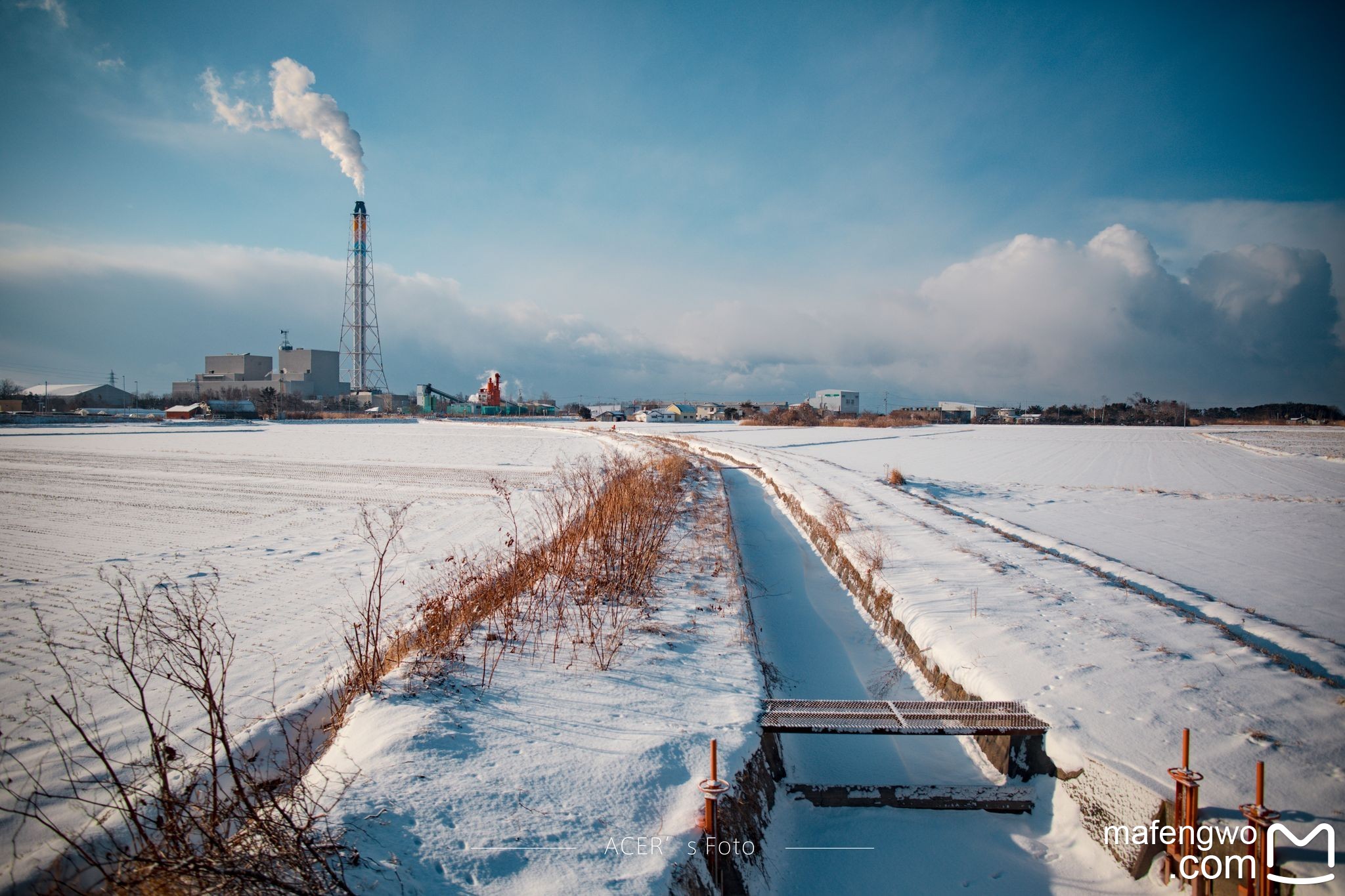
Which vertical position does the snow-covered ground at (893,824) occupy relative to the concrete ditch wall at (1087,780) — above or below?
below

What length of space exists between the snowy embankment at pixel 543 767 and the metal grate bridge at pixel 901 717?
0.30 metres

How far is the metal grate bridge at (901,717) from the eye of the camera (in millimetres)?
4117

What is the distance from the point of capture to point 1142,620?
629 centimetres

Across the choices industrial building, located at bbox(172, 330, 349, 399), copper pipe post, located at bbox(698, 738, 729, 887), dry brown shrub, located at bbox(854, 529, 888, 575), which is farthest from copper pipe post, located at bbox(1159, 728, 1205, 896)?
industrial building, located at bbox(172, 330, 349, 399)

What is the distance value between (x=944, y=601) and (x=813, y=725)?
11.7 feet

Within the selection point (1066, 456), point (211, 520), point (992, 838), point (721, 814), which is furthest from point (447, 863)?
point (1066, 456)

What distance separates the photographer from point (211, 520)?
12188 millimetres

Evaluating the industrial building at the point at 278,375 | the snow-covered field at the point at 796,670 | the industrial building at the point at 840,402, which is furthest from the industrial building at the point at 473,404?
the snow-covered field at the point at 796,670

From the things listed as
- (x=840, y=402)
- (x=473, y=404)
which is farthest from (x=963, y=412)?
(x=473, y=404)

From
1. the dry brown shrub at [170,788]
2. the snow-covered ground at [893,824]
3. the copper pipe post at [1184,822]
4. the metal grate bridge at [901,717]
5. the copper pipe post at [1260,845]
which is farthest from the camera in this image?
the metal grate bridge at [901,717]

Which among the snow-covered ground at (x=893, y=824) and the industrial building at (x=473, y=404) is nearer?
the snow-covered ground at (x=893, y=824)

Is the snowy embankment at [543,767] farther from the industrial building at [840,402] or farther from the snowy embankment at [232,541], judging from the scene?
the industrial building at [840,402]

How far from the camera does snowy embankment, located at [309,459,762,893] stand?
9.10ft

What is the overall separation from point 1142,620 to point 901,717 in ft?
12.4
